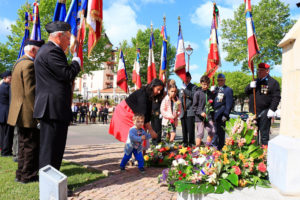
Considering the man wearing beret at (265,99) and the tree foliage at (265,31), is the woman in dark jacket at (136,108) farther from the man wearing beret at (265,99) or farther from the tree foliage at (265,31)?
the tree foliage at (265,31)

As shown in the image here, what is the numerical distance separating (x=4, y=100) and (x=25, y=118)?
295 cm

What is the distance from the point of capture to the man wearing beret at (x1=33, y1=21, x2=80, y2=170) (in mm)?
3061

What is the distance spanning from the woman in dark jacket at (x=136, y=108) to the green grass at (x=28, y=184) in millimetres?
950

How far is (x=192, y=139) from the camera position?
6570 millimetres

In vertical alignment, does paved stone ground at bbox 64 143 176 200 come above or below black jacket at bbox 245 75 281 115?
below

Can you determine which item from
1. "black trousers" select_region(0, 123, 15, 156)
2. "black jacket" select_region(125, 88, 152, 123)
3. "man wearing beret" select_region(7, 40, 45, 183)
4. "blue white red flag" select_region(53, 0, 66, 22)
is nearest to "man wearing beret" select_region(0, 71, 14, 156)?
"black trousers" select_region(0, 123, 15, 156)

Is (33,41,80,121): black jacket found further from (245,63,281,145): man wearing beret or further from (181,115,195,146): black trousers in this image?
(181,115,195,146): black trousers

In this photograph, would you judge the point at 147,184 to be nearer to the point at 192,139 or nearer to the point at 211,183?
the point at 211,183

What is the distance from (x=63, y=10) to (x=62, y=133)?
9.98ft

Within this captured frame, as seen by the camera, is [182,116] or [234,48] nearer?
[182,116]

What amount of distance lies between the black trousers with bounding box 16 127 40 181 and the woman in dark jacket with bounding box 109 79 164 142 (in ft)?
5.16

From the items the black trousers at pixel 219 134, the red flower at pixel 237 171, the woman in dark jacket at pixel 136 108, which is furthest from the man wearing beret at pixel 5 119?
the red flower at pixel 237 171

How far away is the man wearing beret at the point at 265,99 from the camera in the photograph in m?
5.16

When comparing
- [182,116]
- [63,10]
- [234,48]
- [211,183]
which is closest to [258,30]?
[234,48]
